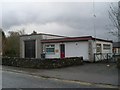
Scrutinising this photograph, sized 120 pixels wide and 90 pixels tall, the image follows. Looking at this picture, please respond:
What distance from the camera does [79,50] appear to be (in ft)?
98.0

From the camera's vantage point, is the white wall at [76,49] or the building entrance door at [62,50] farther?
the building entrance door at [62,50]

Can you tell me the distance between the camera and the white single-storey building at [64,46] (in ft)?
95.6

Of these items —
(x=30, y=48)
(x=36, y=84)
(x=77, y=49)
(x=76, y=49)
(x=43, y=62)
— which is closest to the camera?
(x=36, y=84)

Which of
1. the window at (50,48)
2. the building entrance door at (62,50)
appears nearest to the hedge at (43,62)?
the building entrance door at (62,50)

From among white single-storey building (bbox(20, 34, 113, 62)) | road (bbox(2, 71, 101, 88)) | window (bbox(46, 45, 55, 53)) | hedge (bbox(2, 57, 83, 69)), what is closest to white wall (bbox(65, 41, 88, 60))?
white single-storey building (bbox(20, 34, 113, 62))

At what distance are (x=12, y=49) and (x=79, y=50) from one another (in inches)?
924

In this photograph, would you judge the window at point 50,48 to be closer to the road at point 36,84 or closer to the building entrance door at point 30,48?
the building entrance door at point 30,48

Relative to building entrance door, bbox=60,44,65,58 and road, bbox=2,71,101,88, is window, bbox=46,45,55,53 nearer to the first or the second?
building entrance door, bbox=60,44,65,58

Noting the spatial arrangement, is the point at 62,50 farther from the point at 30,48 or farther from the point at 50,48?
the point at 30,48

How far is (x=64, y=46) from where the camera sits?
31.7 m

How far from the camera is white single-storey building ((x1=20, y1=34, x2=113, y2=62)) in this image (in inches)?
1147

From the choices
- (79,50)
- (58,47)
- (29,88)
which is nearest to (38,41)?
(58,47)

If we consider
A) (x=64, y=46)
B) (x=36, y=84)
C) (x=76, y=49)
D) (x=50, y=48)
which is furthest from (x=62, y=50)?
(x=36, y=84)

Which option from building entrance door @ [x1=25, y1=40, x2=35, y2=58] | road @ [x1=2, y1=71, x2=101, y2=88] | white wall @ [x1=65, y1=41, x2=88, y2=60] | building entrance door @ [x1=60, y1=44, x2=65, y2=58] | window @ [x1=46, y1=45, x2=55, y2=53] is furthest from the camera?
building entrance door @ [x1=25, y1=40, x2=35, y2=58]
